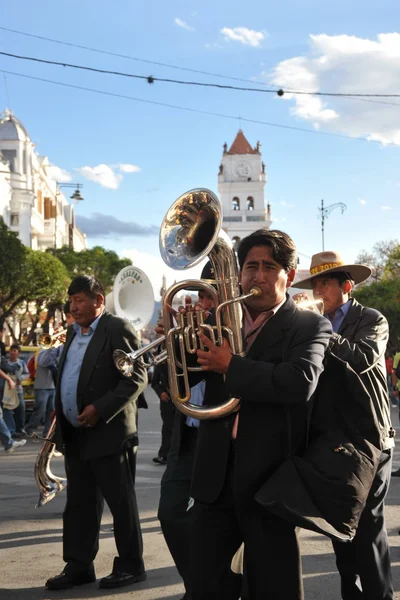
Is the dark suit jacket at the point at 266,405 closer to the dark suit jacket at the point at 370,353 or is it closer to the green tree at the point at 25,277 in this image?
the dark suit jacket at the point at 370,353

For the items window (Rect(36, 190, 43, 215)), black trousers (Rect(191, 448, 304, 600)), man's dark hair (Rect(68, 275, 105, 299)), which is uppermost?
window (Rect(36, 190, 43, 215))

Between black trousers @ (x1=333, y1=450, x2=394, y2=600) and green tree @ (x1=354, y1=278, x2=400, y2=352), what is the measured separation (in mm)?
43136

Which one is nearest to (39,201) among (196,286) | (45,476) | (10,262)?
(10,262)

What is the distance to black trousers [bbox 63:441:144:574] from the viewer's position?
5.24m

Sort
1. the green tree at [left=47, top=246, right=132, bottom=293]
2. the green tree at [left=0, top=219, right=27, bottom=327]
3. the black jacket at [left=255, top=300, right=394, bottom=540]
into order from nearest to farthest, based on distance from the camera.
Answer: the black jacket at [left=255, top=300, right=394, bottom=540] → the green tree at [left=0, top=219, right=27, bottom=327] → the green tree at [left=47, top=246, right=132, bottom=293]

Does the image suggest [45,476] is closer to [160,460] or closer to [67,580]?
[67,580]

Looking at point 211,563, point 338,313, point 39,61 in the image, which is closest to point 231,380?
point 211,563

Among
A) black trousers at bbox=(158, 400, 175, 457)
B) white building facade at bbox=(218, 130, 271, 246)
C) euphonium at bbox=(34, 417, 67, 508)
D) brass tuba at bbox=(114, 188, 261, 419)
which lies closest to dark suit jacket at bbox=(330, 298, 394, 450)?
brass tuba at bbox=(114, 188, 261, 419)

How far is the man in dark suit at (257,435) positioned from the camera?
3.28 metres

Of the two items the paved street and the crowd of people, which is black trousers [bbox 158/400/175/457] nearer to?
the paved street

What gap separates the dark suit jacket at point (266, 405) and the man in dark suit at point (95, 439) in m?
1.85

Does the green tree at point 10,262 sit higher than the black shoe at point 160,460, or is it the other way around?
the green tree at point 10,262

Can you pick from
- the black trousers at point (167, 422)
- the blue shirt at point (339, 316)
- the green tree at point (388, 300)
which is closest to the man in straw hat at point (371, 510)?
the blue shirt at point (339, 316)

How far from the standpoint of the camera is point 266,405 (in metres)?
3.35
